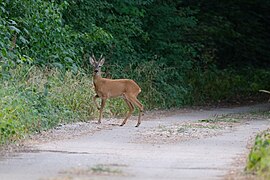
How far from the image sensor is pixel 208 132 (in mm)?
16281

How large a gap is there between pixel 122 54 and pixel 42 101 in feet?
32.2

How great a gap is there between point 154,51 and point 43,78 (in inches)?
416

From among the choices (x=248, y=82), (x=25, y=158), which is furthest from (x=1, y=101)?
(x=248, y=82)

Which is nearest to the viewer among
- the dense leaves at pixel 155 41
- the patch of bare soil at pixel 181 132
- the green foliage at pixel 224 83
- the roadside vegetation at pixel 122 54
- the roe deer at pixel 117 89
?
the patch of bare soil at pixel 181 132

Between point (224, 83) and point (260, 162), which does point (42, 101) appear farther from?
point (224, 83)

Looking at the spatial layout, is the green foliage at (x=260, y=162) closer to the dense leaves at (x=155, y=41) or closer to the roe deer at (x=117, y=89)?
the dense leaves at (x=155, y=41)

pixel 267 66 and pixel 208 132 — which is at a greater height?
pixel 208 132

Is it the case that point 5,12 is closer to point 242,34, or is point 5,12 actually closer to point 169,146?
point 169,146

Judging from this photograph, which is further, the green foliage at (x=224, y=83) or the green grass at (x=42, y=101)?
the green foliage at (x=224, y=83)

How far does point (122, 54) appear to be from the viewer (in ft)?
87.5

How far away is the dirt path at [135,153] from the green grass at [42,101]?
1.53 ft

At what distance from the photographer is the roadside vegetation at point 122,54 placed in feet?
56.6

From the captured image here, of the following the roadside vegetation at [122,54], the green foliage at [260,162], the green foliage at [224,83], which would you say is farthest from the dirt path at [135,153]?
the green foliage at [224,83]

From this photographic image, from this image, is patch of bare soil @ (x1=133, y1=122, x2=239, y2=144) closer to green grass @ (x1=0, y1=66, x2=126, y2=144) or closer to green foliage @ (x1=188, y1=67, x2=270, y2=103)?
green grass @ (x1=0, y1=66, x2=126, y2=144)
